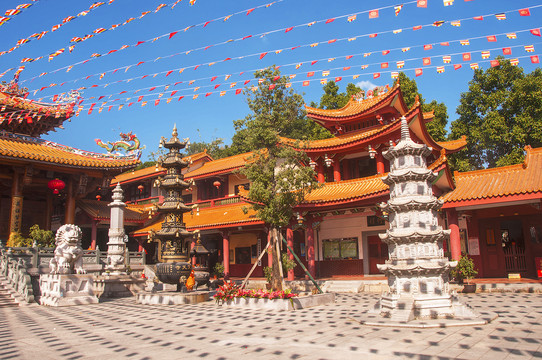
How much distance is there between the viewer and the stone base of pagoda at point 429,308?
8.27 meters

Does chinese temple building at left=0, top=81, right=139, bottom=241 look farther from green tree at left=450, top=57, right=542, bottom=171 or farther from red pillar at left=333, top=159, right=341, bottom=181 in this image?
green tree at left=450, top=57, right=542, bottom=171

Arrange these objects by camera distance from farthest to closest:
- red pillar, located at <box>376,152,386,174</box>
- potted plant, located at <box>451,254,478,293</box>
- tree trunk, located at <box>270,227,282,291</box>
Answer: red pillar, located at <box>376,152,386,174</box>, potted plant, located at <box>451,254,478,293</box>, tree trunk, located at <box>270,227,282,291</box>

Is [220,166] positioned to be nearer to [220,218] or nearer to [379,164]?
[220,218]

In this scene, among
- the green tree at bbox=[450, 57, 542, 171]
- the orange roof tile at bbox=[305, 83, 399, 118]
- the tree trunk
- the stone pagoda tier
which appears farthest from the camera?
the green tree at bbox=[450, 57, 542, 171]

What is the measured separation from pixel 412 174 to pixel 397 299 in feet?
9.67

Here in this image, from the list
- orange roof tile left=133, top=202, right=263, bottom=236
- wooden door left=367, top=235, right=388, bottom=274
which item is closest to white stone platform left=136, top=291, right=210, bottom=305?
orange roof tile left=133, top=202, right=263, bottom=236

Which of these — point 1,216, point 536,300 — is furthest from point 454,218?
point 1,216

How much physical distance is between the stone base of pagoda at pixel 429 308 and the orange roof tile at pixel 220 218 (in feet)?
35.3

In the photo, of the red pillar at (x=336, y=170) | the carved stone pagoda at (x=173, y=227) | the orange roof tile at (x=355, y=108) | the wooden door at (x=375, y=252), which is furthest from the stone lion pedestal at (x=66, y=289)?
the orange roof tile at (x=355, y=108)

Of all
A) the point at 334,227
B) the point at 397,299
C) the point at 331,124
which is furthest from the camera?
the point at 331,124

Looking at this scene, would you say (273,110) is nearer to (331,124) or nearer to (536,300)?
(331,124)

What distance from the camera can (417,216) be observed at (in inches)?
365

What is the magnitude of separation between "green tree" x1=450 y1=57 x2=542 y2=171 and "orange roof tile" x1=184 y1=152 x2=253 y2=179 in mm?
16471

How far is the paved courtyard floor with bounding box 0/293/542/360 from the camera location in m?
5.83
